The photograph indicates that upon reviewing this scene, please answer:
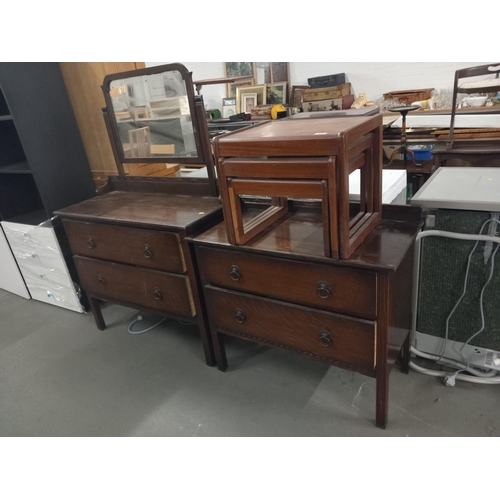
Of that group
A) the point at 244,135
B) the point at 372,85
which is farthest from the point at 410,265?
the point at 372,85

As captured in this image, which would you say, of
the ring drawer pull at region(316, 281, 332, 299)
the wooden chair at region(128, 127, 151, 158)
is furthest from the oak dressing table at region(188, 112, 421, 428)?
the wooden chair at region(128, 127, 151, 158)

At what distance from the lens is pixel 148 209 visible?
1788 millimetres

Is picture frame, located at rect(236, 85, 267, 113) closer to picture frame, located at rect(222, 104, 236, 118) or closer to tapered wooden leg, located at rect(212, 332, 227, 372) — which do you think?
picture frame, located at rect(222, 104, 236, 118)

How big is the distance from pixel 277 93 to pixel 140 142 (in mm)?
2434

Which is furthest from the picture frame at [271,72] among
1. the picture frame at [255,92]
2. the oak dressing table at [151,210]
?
the oak dressing table at [151,210]

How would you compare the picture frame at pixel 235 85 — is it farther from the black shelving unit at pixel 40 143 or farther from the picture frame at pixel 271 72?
the black shelving unit at pixel 40 143

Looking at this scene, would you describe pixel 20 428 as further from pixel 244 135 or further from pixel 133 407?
pixel 244 135

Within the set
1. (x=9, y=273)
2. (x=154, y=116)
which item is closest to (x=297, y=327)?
(x=154, y=116)

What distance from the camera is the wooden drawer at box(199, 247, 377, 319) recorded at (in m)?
1.20

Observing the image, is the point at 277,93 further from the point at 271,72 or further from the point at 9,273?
the point at 9,273

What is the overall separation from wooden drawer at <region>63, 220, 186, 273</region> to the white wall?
3.11 m

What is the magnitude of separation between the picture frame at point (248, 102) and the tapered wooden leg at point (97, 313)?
2625 mm

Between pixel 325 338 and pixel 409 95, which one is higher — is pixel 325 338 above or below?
below

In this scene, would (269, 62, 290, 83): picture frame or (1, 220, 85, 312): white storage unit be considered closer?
(1, 220, 85, 312): white storage unit
